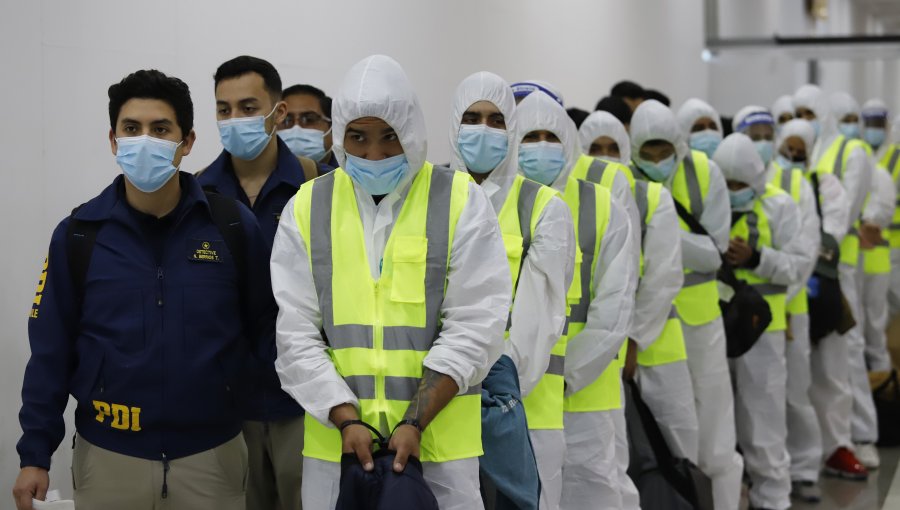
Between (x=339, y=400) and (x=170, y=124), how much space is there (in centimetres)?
96

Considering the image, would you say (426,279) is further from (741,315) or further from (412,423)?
(741,315)

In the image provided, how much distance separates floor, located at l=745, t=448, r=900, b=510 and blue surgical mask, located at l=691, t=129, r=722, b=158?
2034 millimetres

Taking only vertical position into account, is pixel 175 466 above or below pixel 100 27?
below

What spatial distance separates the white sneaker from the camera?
7.46 m

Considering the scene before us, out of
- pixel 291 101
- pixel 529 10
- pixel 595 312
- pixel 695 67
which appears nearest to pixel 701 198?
pixel 595 312

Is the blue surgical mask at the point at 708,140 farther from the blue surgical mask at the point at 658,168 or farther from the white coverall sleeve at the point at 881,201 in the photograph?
the white coverall sleeve at the point at 881,201

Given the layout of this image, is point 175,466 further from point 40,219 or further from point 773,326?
point 773,326

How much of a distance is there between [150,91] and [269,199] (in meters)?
0.81

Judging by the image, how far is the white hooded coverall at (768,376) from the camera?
6.29 meters

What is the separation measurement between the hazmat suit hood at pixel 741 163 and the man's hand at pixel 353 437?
12.2ft

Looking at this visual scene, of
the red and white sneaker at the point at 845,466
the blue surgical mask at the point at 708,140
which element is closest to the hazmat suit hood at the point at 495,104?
the blue surgical mask at the point at 708,140

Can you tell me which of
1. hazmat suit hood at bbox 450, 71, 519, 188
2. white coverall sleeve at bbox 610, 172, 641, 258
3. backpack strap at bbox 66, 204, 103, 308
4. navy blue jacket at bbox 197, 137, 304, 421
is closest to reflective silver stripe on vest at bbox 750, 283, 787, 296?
white coverall sleeve at bbox 610, 172, 641, 258

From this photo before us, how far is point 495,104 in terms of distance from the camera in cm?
405

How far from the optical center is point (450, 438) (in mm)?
3037
